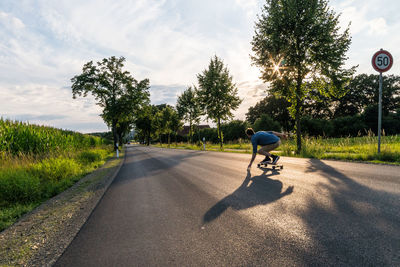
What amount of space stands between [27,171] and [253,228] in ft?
27.6

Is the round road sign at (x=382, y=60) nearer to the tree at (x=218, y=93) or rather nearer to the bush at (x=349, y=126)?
the tree at (x=218, y=93)

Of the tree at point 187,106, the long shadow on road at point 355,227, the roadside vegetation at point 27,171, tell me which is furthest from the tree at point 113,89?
the long shadow on road at point 355,227

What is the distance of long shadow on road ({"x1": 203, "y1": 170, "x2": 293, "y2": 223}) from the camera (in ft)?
11.6

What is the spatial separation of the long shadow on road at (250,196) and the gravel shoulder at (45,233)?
2090 mm

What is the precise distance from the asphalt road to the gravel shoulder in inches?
7.8

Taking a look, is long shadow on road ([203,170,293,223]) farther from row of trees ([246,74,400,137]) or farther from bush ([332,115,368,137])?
bush ([332,115,368,137])

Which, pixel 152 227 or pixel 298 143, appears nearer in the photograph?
pixel 152 227

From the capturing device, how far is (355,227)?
8.12 feet

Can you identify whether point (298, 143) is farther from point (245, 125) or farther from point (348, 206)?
point (245, 125)

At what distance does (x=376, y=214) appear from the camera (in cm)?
279

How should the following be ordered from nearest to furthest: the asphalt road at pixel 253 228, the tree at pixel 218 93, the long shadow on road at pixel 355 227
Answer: the long shadow on road at pixel 355 227
the asphalt road at pixel 253 228
the tree at pixel 218 93

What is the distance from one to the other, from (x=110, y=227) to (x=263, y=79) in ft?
41.9

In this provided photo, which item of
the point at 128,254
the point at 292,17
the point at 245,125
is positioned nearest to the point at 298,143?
the point at 292,17

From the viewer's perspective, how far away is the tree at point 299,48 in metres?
11.9
